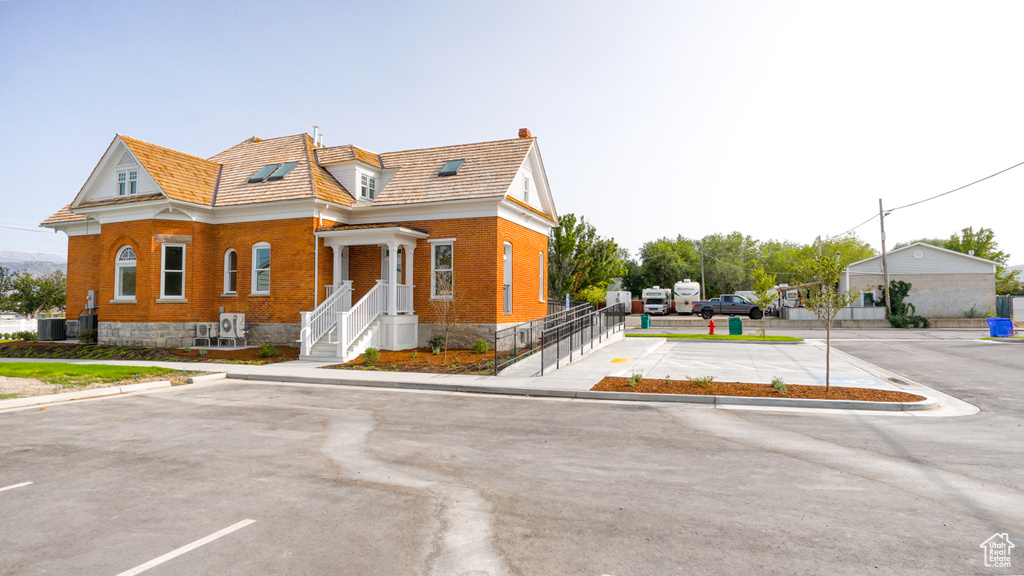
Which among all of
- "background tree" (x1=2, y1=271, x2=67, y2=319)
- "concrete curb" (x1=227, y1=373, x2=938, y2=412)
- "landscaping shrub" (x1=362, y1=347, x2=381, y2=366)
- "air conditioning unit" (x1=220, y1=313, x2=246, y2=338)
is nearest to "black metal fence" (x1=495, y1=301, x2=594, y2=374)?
"concrete curb" (x1=227, y1=373, x2=938, y2=412)

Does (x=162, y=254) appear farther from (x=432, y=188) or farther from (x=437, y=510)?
(x=437, y=510)

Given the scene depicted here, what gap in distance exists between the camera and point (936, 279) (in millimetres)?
41219

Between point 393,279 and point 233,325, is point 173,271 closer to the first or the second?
point 233,325

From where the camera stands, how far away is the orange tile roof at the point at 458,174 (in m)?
19.8

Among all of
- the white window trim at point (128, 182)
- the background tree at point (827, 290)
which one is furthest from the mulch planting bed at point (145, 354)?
the background tree at point (827, 290)

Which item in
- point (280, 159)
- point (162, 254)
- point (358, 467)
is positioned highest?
point (280, 159)

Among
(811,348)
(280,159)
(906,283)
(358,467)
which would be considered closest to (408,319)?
(280,159)

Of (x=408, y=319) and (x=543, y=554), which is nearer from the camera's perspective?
(x=543, y=554)

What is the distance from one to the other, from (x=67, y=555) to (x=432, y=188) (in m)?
17.4

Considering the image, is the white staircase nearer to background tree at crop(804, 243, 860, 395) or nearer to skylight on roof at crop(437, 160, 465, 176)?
skylight on roof at crop(437, 160, 465, 176)

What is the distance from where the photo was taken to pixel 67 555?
164 inches

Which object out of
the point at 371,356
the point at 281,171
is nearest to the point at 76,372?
the point at 371,356

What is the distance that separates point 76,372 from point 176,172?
31.8 ft

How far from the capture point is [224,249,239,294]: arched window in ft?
70.0
